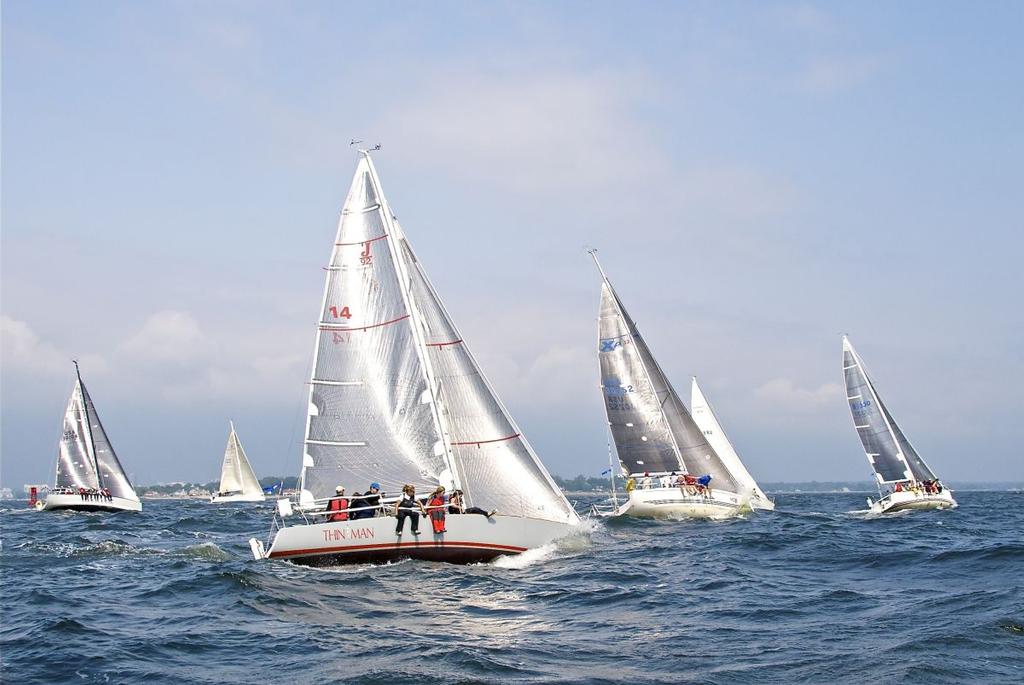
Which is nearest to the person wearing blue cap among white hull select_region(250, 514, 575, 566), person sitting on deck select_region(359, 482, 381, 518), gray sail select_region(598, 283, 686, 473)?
person sitting on deck select_region(359, 482, 381, 518)

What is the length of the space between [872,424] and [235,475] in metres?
60.1

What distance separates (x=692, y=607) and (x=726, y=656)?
4006 mm

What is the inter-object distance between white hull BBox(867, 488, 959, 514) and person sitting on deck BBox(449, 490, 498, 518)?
1214 inches

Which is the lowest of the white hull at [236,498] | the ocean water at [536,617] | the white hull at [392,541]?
the ocean water at [536,617]

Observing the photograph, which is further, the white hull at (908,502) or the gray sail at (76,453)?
the gray sail at (76,453)

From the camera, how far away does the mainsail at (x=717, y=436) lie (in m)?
52.0

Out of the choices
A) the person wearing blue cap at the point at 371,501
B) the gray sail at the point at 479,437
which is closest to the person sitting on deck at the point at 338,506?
the person wearing blue cap at the point at 371,501

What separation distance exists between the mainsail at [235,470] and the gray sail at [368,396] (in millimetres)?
69322

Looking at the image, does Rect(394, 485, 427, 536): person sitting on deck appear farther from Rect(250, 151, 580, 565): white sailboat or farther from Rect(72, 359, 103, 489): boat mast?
Rect(72, 359, 103, 489): boat mast

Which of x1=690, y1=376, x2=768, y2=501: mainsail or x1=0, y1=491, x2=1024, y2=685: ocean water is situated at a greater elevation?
x1=690, y1=376, x2=768, y2=501: mainsail

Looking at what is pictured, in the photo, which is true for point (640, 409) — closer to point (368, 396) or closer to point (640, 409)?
point (640, 409)

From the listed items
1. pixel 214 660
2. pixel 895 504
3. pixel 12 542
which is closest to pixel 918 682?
pixel 214 660

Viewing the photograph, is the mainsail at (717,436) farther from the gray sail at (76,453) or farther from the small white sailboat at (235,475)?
the small white sailboat at (235,475)

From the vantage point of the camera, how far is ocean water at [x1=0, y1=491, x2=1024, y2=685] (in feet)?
39.4
